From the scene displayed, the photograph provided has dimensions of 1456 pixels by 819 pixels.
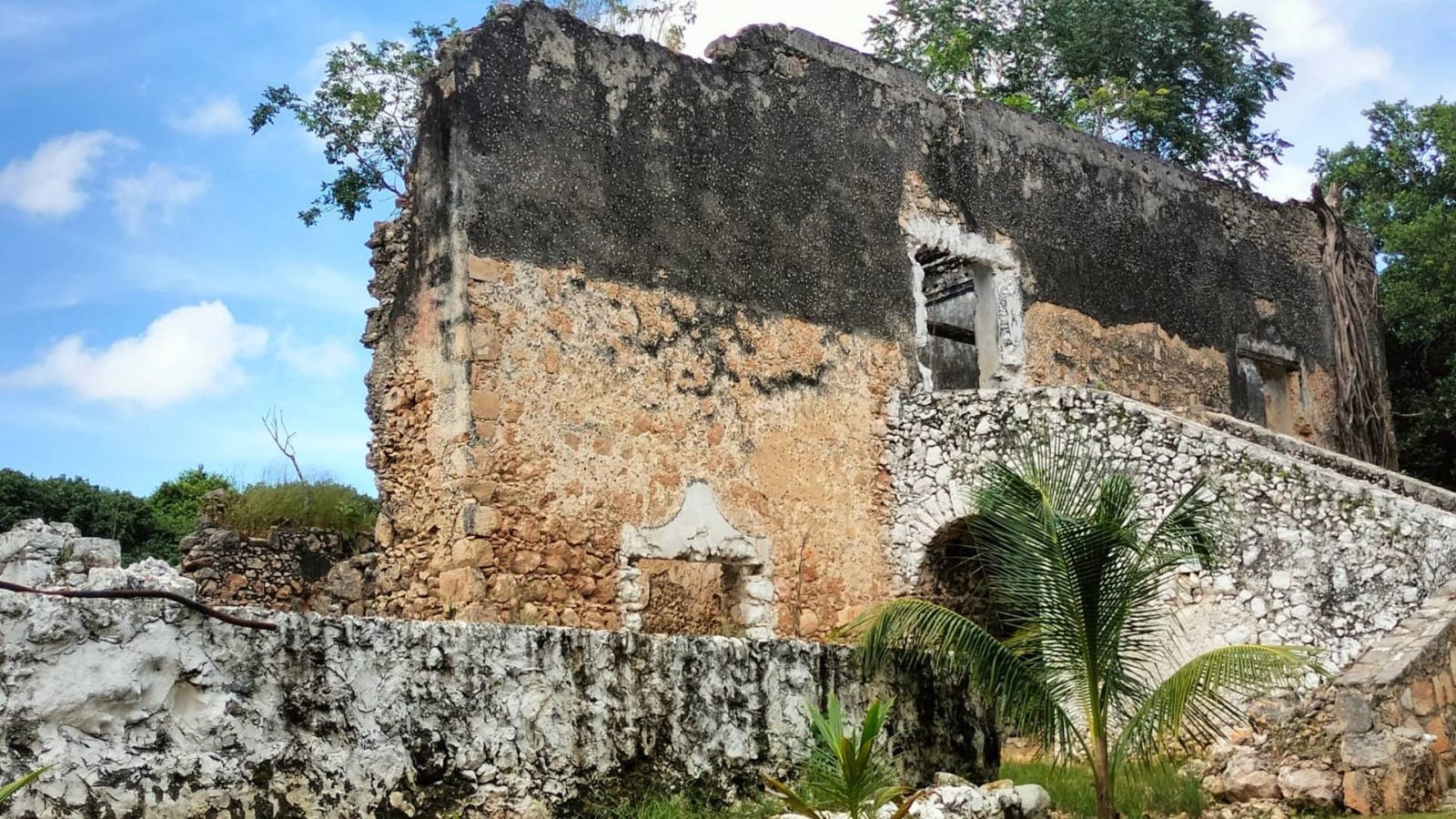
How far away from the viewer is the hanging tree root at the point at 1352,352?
1761 centimetres

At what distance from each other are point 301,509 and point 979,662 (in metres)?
6.48

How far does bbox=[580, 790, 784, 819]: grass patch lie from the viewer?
21.5 ft

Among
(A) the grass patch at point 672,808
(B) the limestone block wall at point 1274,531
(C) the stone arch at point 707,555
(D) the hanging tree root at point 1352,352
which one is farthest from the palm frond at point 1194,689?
(D) the hanging tree root at point 1352,352

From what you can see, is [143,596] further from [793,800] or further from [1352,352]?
[1352,352]

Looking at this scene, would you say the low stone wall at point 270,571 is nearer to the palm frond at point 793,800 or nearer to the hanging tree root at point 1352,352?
the palm frond at point 793,800

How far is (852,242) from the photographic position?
13008 millimetres

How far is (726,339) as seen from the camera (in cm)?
1192

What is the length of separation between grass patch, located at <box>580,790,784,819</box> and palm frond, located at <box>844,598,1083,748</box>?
4.54 ft

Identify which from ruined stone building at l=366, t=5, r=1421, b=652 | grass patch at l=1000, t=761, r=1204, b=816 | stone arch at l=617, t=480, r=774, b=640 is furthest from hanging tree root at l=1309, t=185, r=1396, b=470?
grass patch at l=1000, t=761, r=1204, b=816

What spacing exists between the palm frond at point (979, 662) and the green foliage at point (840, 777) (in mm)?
1003

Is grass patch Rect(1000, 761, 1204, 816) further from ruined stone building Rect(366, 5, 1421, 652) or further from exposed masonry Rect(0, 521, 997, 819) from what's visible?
ruined stone building Rect(366, 5, 1421, 652)

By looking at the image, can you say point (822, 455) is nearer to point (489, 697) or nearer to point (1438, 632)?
point (1438, 632)

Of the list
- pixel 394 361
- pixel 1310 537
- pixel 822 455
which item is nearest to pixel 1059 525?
pixel 1310 537

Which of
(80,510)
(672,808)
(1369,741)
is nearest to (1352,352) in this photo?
(1369,741)
